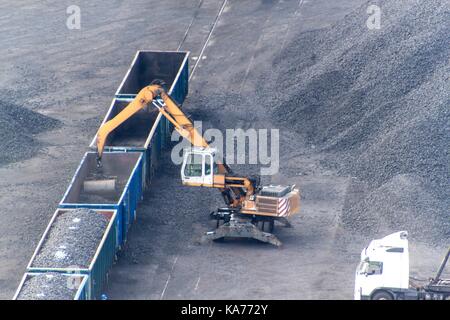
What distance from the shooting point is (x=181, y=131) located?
33.6 m

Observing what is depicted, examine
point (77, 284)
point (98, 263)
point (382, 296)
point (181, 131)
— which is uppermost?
point (181, 131)

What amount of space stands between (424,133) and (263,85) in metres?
10.3

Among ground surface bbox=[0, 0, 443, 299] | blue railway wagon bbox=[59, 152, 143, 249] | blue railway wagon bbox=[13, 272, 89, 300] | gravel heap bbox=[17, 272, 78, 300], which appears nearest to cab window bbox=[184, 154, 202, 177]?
blue railway wagon bbox=[59, 152, 143, 249]

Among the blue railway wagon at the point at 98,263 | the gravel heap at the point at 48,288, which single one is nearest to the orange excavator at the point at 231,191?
the blue railway wagon at the point at 98,263

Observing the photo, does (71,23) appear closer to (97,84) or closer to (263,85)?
(97,84)

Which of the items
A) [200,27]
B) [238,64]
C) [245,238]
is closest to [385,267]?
[245,238]

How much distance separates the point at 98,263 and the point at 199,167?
5.92 meters

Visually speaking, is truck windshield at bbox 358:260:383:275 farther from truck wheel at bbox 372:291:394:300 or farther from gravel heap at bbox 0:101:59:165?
gravel heap at bbox 0:101:59:165

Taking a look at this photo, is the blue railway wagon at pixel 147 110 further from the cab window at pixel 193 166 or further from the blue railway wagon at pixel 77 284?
the blue railway wagon at pixel 77 284

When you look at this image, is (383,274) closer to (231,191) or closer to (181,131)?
(231,191)

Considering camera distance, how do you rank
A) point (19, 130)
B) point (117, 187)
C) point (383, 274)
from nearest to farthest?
point (383, 274)
point (117, 187)
point (19, 130)

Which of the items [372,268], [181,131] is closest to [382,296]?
[372,268]

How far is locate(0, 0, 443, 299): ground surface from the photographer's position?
30.5 m

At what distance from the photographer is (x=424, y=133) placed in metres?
35.4
